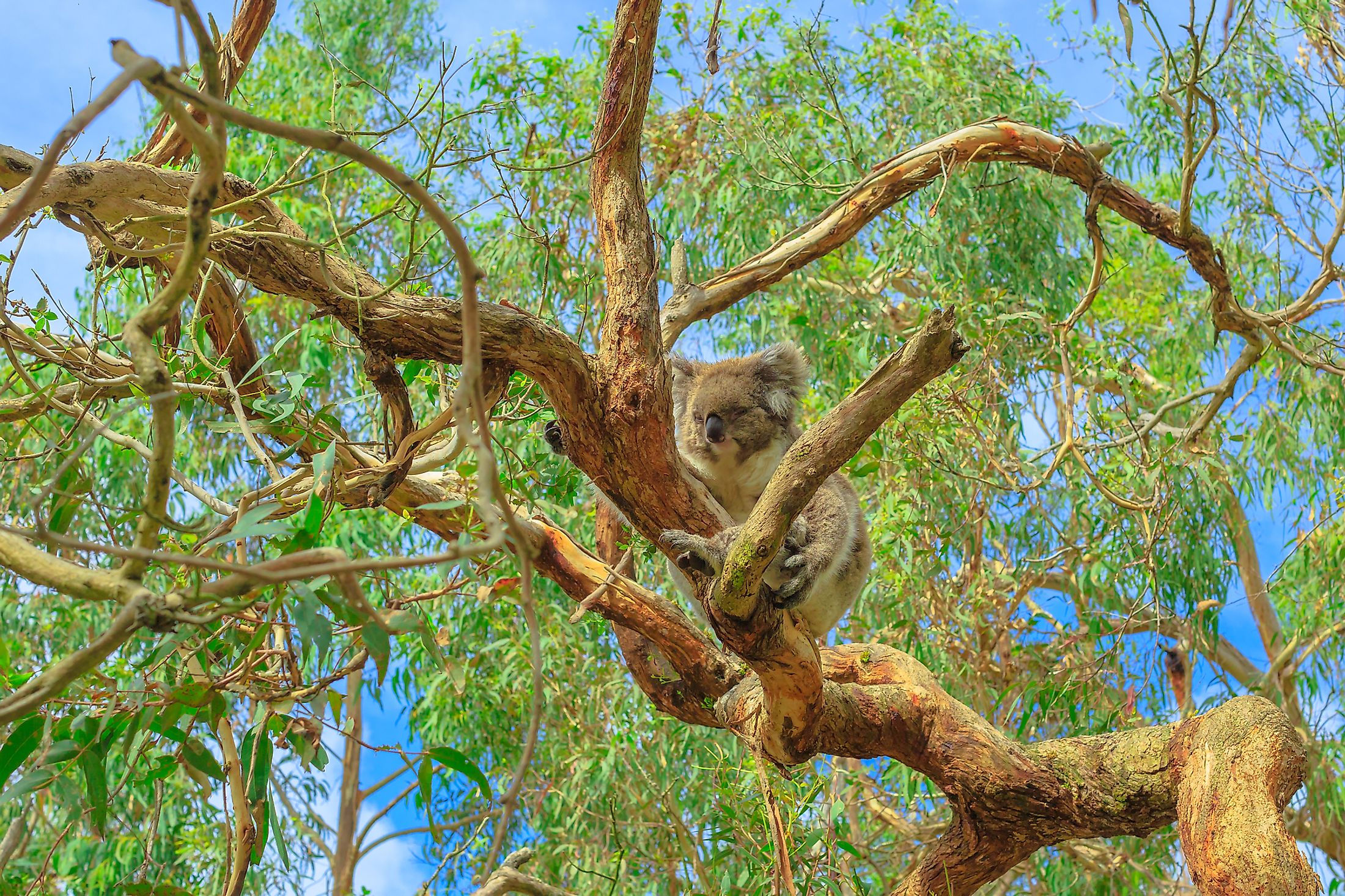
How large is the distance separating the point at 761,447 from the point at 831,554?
56 centimetres

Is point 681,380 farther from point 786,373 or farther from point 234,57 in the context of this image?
point 234,57

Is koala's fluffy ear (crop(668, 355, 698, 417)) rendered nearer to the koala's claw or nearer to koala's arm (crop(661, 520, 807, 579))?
the koala's claw

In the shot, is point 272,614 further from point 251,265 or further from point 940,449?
point 940,449

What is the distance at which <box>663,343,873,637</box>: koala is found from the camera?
2619 mm

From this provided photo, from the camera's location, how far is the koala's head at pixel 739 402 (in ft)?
9.65

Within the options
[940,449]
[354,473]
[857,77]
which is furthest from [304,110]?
[354,473]

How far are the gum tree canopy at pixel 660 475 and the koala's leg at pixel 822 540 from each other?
0.14m

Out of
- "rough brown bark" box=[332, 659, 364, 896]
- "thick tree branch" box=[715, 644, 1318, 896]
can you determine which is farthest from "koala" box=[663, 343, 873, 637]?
"rough brown bark" box=[332, 659, 364, 896]

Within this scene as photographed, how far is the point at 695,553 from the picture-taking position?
188cm

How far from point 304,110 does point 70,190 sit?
640cm

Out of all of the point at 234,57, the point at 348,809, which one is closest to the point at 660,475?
the point at 234,57

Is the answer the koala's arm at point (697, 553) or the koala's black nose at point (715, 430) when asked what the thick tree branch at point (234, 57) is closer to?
the koala's black nose at point (715, 430)

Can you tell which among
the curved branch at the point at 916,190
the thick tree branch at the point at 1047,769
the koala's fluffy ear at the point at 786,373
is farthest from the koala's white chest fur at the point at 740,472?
the thick tree branch at the point at 1047,769

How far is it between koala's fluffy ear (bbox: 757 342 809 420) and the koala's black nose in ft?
0.81
